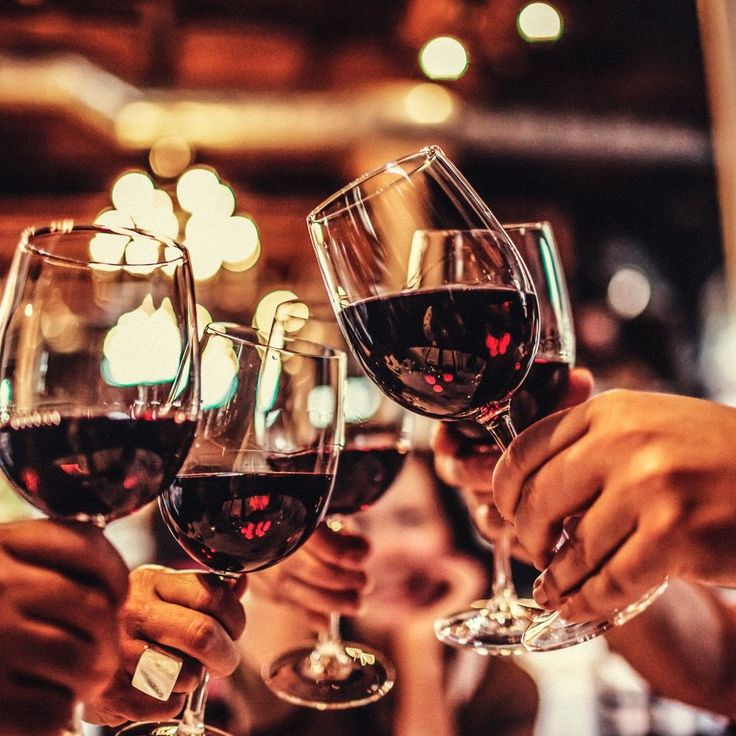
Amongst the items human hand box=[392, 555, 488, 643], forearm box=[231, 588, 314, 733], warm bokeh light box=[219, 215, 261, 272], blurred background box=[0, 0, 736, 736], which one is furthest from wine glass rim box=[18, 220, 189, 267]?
warm bokeh light box=[219, 215, 261, 272]

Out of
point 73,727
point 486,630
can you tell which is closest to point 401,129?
point 486,630

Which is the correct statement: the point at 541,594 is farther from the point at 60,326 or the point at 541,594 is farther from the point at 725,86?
the point at 725,86

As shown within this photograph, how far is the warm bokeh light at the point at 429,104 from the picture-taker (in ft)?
17.0

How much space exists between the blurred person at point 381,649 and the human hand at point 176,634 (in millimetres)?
198

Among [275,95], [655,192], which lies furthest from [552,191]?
[275,95]

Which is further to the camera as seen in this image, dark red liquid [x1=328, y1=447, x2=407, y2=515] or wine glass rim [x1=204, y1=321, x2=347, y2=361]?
dark red liquid [x1=328, y1=447, x2=407, y2=515]

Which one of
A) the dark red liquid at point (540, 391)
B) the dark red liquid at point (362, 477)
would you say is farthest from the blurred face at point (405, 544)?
the dark red liquid at point (540, 391)

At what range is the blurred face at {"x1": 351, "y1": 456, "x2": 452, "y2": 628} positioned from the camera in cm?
163

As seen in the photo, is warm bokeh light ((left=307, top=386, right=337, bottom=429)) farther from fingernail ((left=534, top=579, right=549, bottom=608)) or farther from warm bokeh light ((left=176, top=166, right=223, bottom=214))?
warm bokeh light ((left=176, top=166, right=223, bottom=214))

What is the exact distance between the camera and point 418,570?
1.84 metres

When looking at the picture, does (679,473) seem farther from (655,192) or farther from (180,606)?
(655,192)

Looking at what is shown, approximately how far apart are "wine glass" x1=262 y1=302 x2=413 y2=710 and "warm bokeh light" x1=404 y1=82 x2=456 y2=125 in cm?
433

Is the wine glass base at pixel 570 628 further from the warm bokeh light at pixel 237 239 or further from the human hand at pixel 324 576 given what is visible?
the warm bokeh light at pixel 237 239

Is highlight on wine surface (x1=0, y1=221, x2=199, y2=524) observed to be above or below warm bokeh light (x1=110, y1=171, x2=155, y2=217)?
below
